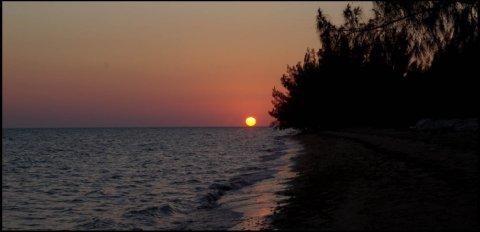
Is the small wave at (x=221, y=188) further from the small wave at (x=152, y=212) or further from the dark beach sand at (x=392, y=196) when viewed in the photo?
the dark beach sand at (x=392, y=196)

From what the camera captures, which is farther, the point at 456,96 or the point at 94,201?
the point at 456,96

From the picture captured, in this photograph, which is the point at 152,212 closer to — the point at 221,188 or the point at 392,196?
the point at 221,188

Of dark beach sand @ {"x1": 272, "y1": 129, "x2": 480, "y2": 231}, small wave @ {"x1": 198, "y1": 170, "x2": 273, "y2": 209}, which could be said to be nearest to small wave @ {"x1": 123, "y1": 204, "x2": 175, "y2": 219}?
small wave @ {"x1": 198, "y1": 170, "x2": 273, "y2": 209}

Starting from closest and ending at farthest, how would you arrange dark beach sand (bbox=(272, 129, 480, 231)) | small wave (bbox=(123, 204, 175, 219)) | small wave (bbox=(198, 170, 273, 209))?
dark beach sand (bbox=(272, 129, 480, 231)) < small wave (bbox=(123, 204, 175, 219)) < small wave (bbox=(198, 170, 273, 209))

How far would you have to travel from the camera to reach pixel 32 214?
45.1 feet

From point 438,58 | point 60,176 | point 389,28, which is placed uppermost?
point 389,28

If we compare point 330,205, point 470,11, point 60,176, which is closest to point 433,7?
point 470,11

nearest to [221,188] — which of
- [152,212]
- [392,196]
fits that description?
[152,212]

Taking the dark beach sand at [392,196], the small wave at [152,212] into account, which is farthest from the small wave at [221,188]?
the dark beach sand at [392,196]

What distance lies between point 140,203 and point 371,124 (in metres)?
53.8

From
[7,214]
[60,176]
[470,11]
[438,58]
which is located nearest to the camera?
[470,11]

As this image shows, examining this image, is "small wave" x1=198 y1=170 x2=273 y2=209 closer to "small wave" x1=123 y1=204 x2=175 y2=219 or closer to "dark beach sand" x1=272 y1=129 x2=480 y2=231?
"small wave" x1=123 y1=204 x2=175 y2=219

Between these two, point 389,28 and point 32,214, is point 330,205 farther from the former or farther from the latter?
point 32,214

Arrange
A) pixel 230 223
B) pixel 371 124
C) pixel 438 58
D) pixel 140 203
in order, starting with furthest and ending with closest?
pixel 371 124, pixel 140 203, pixel 438 58, pixel 230 223
